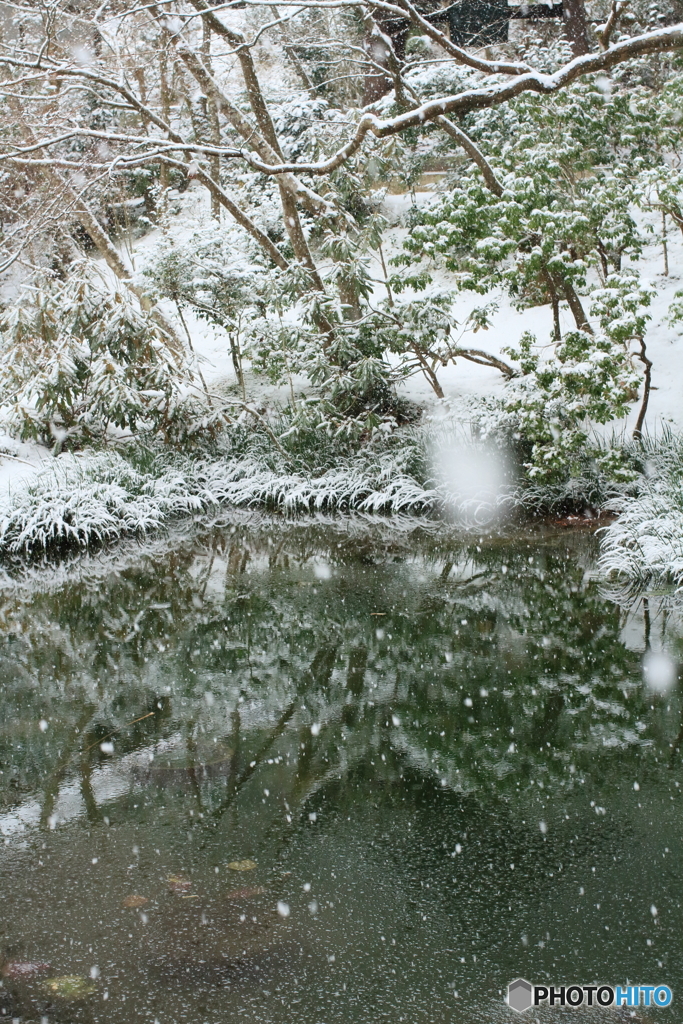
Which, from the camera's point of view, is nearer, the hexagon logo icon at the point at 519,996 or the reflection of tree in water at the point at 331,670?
the hexagon logo icon at the point at 519,996

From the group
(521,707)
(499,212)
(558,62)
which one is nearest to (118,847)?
(521,707)

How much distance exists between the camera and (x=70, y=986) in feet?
9.20

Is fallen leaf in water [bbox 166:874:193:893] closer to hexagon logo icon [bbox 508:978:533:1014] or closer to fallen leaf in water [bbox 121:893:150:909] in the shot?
fallen leaf in water [bbox 121:893:150:909]

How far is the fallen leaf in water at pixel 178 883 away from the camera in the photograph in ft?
10.7

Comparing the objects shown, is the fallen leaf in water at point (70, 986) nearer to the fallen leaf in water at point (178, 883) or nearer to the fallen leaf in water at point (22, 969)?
the fallen leaf in water at point (22, 969)

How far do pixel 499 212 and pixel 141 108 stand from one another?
476 centimetres

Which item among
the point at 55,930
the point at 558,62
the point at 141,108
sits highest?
the point at 558,62

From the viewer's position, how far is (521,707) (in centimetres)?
479

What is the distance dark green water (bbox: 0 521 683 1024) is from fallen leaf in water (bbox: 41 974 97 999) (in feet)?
0.05

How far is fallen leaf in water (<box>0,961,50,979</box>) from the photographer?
2873 millimetres

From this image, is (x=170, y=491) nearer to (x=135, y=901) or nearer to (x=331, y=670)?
(x=331, y=670)

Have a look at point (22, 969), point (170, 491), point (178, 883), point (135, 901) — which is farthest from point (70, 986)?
point (170, 491)

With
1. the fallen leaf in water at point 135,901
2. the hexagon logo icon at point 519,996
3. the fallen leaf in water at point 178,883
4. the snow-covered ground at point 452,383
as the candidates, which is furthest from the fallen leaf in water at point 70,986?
the snow-covered ground at point 452,383

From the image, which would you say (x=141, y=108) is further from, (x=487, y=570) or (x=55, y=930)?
(x=55, y=930)
